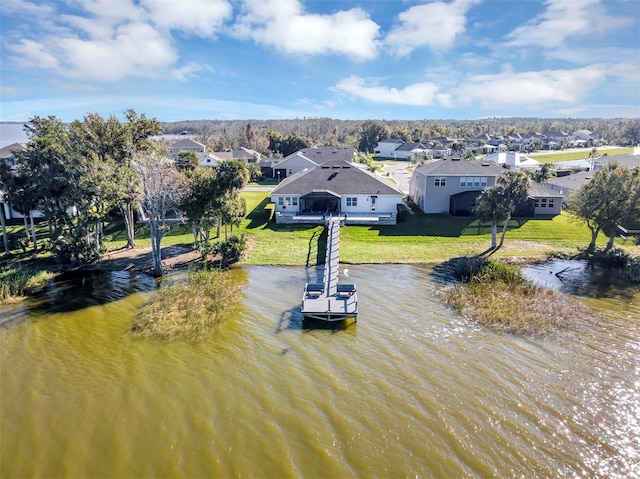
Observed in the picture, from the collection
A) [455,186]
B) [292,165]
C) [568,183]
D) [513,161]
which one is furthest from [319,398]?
[513,161]

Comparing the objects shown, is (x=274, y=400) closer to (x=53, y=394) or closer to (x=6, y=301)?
(x=53, y=394)

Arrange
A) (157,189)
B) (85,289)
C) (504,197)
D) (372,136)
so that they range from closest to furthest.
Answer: (85,289) → (157,189) → (504,197) → (372,136)

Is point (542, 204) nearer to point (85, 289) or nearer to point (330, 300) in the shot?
point (330, 300)

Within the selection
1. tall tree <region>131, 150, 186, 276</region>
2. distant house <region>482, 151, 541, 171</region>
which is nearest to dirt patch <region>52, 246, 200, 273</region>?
tall tree <region>131, 150, 186, 276</region>

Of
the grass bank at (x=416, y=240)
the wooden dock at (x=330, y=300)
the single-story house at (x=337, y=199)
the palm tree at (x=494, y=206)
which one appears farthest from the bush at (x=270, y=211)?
the palm tree at (x=494, y=206)

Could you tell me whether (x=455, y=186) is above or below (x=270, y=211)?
above
